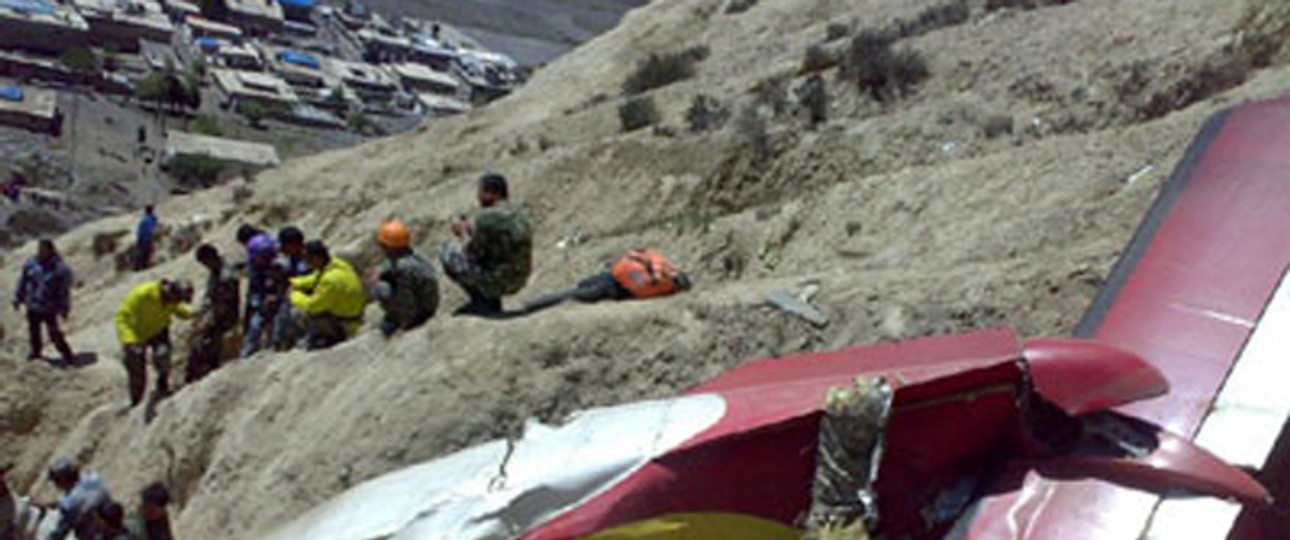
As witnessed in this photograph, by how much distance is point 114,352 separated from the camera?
575 inches

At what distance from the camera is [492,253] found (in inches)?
377

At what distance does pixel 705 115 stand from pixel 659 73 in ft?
16.6

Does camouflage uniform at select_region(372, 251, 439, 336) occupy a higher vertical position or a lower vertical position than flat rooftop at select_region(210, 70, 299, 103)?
lower

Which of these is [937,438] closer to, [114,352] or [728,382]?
[728,382]

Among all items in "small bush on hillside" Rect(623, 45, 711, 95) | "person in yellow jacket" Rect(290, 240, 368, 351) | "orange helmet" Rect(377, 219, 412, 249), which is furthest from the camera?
"small bush on hillside" Rect(623, 45, 711, 95)

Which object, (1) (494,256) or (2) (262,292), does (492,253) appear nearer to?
(1) (494,256)

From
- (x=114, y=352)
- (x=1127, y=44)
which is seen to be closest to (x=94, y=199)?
(x=114, y=352)

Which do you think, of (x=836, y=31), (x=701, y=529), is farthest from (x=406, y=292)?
(x=836, y=31)

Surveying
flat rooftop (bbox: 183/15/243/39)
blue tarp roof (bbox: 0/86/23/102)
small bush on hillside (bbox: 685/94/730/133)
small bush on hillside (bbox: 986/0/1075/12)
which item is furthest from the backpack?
flat rooftop (bbox: 183/15/243/39)

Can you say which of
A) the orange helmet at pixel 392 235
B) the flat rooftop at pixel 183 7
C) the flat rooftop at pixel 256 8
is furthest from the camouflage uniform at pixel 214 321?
the flat rooftop at pixel 256 8

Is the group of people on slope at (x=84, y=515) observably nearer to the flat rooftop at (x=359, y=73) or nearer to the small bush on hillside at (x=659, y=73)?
the small bush on hillside at (x=659, y=73)

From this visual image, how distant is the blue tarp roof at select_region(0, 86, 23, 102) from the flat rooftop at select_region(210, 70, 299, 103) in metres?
11.6

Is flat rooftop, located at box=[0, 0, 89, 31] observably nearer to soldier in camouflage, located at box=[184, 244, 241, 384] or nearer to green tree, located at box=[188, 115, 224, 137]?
green tree, located at box=[188, 115, 224, 137]

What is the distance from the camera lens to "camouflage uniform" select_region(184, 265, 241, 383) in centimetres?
1196
